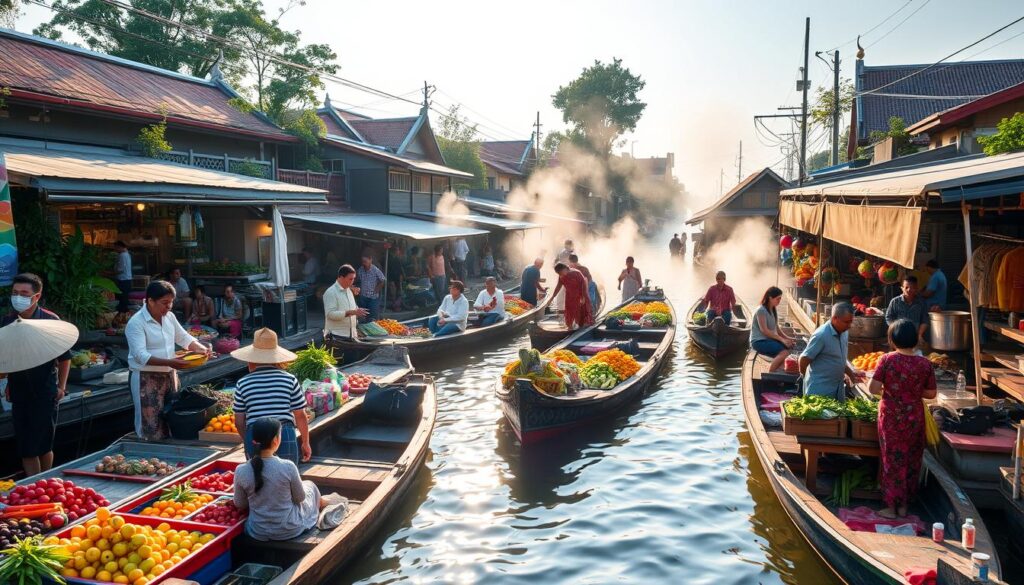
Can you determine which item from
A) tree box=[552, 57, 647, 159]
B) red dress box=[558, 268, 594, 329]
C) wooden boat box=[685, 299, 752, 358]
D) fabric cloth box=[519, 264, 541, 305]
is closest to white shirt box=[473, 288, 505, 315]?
fabric cloth box=[519, 264, 541, 305]

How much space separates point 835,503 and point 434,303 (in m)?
15.8

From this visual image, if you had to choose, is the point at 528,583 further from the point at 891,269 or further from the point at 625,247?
the point at 625,247

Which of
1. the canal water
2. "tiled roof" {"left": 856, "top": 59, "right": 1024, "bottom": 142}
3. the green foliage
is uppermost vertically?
"tiled roof" {"left": 856, "top": 59, "right": 1024, "bottom": 142}

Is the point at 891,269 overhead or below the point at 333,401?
overhead

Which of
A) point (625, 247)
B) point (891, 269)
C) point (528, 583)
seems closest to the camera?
point (528, 583)

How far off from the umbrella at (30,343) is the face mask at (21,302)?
0.68 ft

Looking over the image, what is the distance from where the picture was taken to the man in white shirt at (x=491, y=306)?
57.1 ft

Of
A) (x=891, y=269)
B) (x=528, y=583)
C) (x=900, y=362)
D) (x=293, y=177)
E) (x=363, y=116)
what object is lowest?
(x=528, y=583)

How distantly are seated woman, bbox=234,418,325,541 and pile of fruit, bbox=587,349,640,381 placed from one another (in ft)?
22.2

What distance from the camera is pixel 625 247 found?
5325 cm

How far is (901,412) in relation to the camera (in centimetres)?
645

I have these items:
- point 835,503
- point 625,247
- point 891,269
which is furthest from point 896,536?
point 625,247

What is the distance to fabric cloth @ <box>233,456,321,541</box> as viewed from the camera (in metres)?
5.68

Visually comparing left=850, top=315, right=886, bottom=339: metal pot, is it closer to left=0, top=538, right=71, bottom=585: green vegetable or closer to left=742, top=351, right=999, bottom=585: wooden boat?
left=742, top=351, right=999, bottom=585: wooden boat
